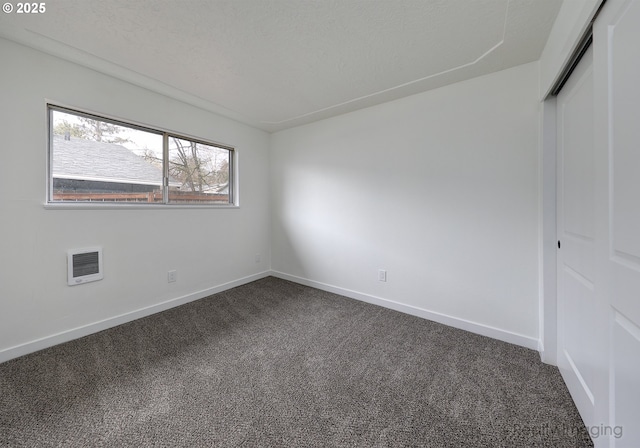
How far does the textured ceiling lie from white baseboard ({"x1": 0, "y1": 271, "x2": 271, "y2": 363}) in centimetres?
234

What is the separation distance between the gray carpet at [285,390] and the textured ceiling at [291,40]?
2.41 meters

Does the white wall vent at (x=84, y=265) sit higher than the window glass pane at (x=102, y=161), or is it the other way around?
the window glass pane at (x=102, y=161)

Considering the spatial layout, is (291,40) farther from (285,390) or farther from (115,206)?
(285,390)

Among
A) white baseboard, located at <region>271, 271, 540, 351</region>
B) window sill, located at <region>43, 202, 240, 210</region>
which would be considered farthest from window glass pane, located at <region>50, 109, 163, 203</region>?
white baseboard, located at <region>271, 271, 540, 351</region>

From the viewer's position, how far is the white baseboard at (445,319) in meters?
2.02

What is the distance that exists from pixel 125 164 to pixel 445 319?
367 cm

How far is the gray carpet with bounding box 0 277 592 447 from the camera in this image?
122 centimetres

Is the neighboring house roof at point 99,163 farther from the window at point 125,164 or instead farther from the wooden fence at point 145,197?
the wooden fence at point 145,197

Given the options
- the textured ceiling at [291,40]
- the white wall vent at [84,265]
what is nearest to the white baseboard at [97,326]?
the white wall vent at [84,265]

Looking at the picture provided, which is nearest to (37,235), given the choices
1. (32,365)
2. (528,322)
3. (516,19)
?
(32,365)

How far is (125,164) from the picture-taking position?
2.45m

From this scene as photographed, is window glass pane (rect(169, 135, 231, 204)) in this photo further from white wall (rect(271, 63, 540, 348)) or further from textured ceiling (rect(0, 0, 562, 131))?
white wall (rect(271, 63, 540, 348))

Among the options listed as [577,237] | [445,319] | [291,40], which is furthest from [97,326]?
[577,237]

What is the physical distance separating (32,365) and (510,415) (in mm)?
3229
